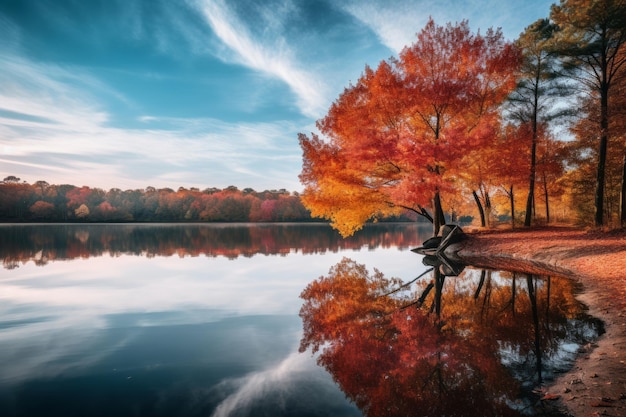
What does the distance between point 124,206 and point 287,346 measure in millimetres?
125889

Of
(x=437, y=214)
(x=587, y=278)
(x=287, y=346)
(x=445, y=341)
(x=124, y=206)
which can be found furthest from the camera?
(x=124, y=206)

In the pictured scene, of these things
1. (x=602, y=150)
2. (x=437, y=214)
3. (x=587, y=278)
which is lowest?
(x=587, y=278)

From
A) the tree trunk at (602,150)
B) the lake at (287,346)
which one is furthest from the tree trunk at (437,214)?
the lake at (287,346)

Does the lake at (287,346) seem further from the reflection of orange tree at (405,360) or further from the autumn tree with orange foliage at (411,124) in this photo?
the autumn tree with orange foliage at (411,124)

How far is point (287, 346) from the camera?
7.18 meters

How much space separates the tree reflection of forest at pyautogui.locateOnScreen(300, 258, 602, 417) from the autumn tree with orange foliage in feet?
30.3

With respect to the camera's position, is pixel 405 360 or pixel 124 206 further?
pixel 124 206

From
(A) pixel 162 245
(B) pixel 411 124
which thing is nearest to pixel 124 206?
(A) pixel 162 245

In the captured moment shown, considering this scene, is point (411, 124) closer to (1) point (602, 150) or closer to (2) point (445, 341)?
(1) point (602, 150)

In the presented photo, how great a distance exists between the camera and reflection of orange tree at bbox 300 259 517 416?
4.69 m

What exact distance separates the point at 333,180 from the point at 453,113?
26.7 ft

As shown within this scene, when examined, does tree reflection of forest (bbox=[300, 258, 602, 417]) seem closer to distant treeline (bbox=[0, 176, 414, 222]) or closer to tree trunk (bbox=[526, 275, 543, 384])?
tree trunk (bbox=[526, 275, 543, 384])

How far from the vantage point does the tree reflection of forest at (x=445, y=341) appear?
480 centimetres

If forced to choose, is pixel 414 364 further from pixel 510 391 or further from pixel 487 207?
pixel 487 207
